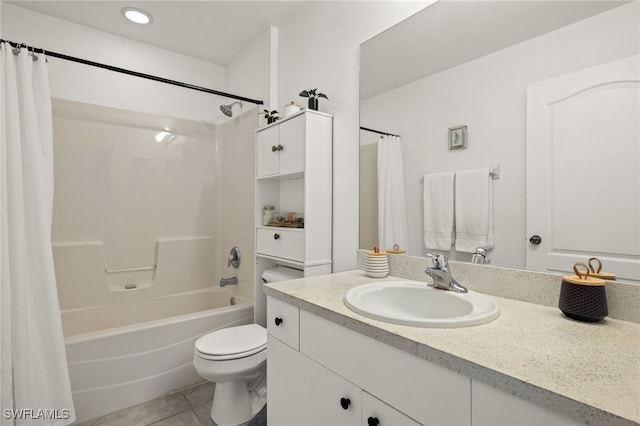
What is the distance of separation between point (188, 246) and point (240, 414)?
5.19ft

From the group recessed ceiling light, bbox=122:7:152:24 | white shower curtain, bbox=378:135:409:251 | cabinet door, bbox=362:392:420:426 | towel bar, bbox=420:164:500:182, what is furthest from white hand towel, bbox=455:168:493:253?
recessed ceiling light, bbox=122:7:152:24

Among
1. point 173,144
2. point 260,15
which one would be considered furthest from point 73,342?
point 260,15

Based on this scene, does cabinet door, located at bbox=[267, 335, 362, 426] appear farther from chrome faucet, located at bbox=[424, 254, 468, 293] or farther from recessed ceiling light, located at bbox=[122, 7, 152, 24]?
recessed ceiling light, located at bbox=[122, 7, 152, 24]

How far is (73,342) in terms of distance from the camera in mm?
1684

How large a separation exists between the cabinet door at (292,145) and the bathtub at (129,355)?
1.12 m

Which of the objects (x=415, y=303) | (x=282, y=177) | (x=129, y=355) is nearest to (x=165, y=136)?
(x=282, y=177)

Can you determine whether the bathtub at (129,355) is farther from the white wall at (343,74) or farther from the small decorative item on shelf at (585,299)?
the small decorative item on shelf at (585,299)

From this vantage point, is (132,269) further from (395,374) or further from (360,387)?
(395,374)

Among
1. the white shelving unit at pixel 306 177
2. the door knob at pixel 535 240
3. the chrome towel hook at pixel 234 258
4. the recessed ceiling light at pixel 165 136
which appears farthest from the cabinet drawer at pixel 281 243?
the recessed ceiling light at pixel 165 136

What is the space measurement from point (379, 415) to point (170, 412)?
152cm

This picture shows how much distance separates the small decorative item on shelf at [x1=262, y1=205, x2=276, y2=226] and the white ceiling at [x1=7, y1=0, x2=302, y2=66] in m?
1.35

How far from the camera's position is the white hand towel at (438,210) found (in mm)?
1306

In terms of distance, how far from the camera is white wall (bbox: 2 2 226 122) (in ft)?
7.30

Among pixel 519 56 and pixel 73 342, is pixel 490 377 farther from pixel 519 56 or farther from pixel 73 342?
pixel 73 342
